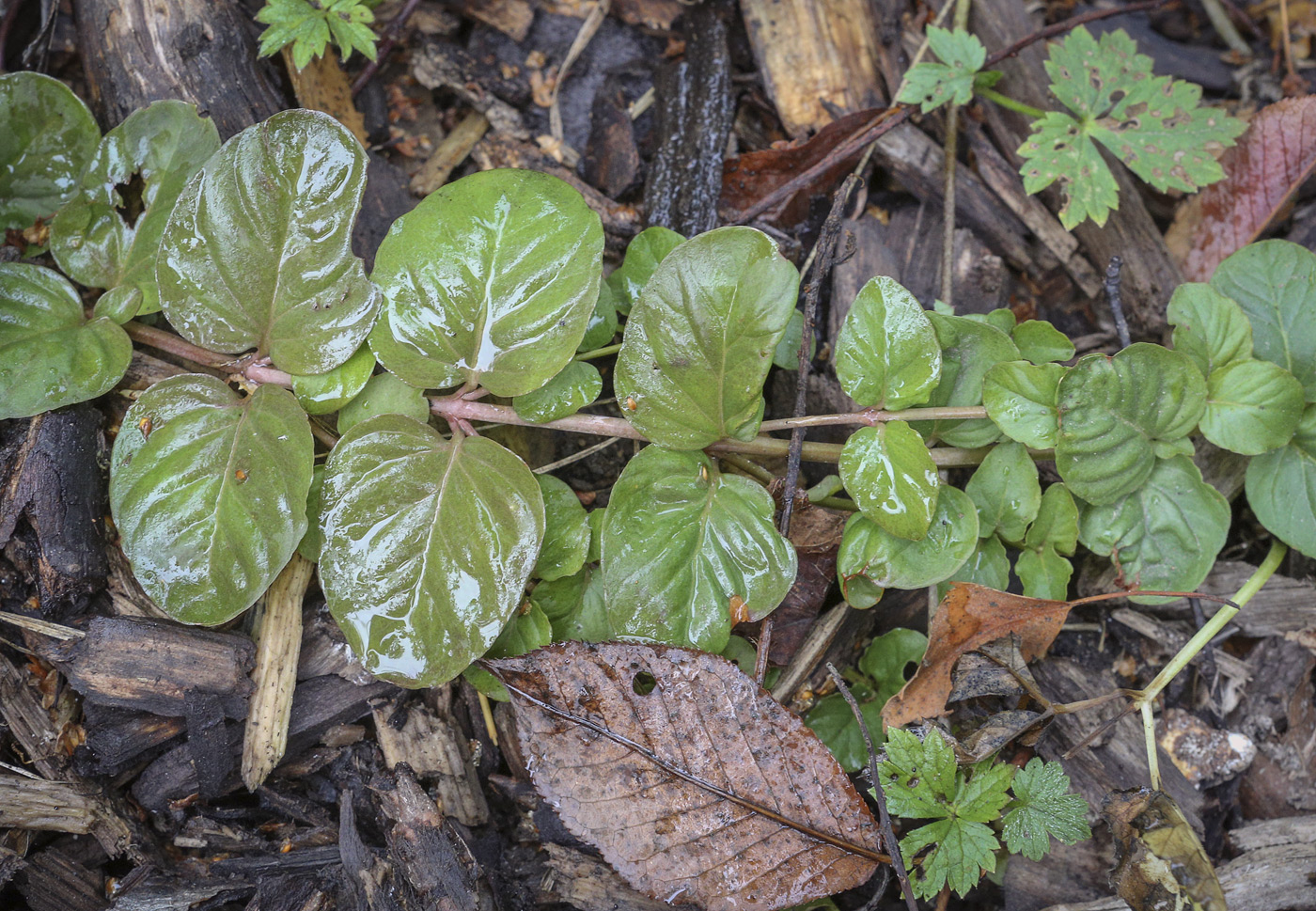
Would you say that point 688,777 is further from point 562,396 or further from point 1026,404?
point 1026,404

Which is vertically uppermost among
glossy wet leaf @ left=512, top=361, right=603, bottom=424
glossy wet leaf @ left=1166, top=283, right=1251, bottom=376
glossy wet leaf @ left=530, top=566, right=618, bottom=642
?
glossy wet leaf @ left=1166, top=283, right=1251, bottom=376

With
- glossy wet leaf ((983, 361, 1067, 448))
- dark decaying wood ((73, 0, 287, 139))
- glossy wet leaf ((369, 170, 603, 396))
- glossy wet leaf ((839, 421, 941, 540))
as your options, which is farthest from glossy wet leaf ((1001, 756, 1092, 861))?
dark decaying wood ((73, 0, 287, 139))

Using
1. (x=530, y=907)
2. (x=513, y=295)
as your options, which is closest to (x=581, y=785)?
(x=530, y=907)

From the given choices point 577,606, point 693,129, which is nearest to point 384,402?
point 577,606

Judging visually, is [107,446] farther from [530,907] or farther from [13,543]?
[530,907]

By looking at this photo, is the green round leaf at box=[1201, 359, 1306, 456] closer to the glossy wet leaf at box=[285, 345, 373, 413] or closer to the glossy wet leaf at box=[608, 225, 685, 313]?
the glossy wet leaf at box=[608, 225, 685, 313]
